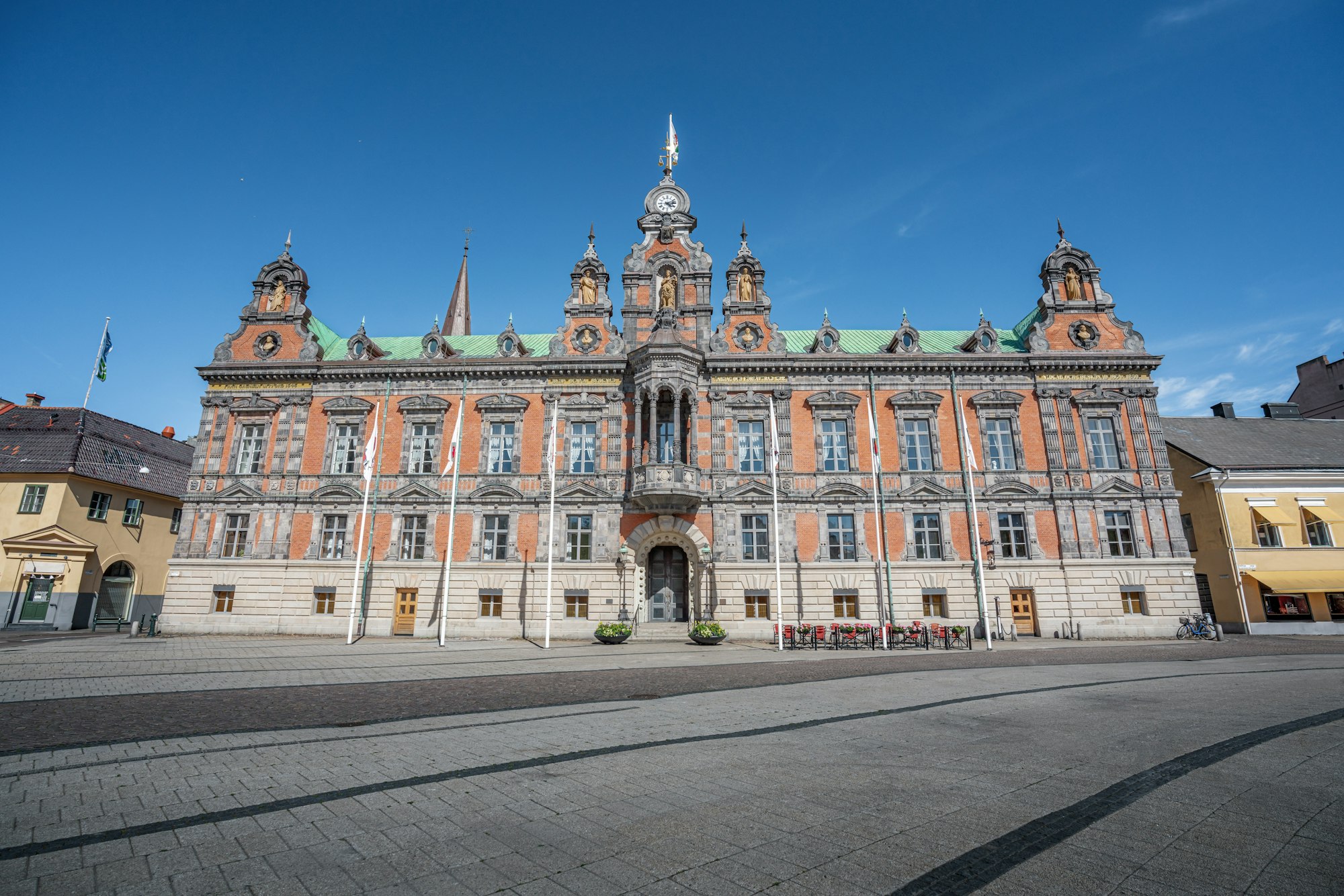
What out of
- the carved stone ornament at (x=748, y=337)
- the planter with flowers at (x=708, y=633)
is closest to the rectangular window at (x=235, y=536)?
the planter with flowers at (x=708, y=633)

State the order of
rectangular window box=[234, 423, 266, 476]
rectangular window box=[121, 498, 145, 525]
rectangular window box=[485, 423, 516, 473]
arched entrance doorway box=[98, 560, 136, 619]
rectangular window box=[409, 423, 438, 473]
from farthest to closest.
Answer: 1. rectangular window box=[121, 498, 145, 525]
2. arched entrance doorway box=[98, 560, 136, 619]
3. rectangular window box=[234, 423, 266, 476]
4. rectangular window box=[409, 423, 438, 473]
5. rectangular window box=[485, 423, 516, 473]

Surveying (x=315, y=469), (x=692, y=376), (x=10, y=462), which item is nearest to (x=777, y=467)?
(x=692, y=376)

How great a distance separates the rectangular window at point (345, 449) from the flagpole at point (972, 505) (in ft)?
98.4

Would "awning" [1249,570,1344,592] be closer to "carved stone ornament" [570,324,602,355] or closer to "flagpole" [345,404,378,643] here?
"carved stone ornament" [570,324,602,355]

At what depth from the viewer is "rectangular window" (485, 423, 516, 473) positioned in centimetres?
3194

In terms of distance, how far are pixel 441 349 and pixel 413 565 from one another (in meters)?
11.9

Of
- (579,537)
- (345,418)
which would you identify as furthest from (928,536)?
(345,418)

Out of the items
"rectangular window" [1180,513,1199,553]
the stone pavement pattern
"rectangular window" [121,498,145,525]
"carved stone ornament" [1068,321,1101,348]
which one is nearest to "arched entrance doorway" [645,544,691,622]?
the stone pavement pattern

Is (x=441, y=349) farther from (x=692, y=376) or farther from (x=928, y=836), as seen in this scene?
(x=928, y=836)

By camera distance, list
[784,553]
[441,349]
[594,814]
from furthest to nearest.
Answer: [441,349] → [784,553] → [594,814]

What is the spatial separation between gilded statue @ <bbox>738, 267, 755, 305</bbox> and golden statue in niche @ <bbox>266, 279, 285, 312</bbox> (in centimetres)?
2530

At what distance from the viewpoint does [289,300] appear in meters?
34.9

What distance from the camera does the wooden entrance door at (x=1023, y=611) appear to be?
29422mm

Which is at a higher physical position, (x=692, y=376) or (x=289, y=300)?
(x=289, y=300)
